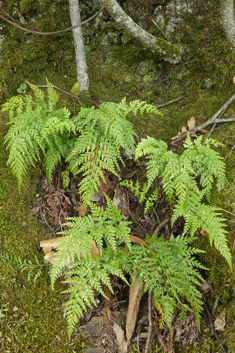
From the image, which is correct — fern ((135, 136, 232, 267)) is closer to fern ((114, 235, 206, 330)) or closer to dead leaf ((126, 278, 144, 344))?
fern ((114, 235, 206, 330))

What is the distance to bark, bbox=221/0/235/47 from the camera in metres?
3.22

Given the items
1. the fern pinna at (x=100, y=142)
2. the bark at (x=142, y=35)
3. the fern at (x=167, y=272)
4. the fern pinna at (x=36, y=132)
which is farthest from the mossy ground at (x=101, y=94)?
the fern pinna at (x=100, y=142)

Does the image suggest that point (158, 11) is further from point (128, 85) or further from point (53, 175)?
point (53, 175)

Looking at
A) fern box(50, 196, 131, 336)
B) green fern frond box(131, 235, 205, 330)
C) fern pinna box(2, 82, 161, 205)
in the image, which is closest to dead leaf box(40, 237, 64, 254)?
fern box(50, 196, 131, 336)

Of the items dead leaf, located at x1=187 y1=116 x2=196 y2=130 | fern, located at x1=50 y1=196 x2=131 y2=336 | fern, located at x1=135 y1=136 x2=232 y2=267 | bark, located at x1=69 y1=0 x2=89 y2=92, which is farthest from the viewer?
dead leaf, located at x1=187 y1=116 x2=196 y2=130

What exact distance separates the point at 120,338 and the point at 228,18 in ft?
13.8

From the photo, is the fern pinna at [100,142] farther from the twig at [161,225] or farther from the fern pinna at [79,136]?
the twig at [161,225]

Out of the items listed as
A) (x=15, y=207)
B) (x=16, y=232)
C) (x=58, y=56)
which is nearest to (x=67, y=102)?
(x=58, y=56)

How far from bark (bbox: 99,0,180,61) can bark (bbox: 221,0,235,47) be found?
67 cm

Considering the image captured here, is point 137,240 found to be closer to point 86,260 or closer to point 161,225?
point 161,225

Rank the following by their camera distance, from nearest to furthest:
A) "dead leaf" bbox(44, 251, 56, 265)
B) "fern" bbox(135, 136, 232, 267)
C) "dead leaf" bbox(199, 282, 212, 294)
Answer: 1. "fern" bbox(135, 136, 232, 267)
2. "dead leaf" bbox(199, 282, 212, 294)
3. "dead leaf" bbox(44, 251, 56, 265)

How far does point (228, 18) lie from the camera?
10.8ft

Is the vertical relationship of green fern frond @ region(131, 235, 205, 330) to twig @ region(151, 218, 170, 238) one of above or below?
below

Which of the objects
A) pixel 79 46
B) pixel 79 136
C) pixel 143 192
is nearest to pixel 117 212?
pixel 143 192
